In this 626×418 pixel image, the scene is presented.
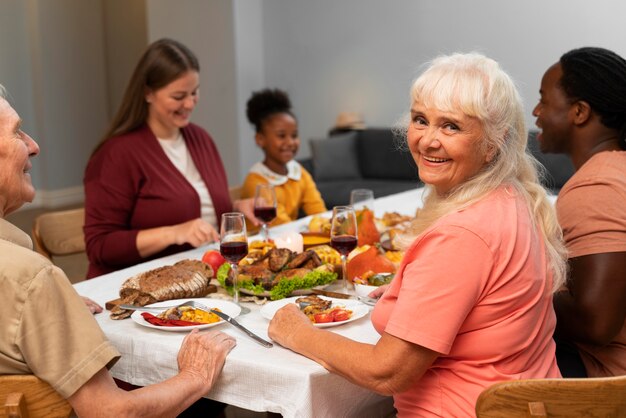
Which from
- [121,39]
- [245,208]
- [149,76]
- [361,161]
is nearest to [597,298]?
[245,208]

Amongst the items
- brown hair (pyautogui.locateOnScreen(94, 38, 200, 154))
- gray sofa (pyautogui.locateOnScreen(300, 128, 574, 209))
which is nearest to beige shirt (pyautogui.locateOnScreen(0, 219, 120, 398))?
brown hair (pyautogui.locateOnScreen(94, 38, 200, 154))

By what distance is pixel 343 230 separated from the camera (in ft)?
6.93

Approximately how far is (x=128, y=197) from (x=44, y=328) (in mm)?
1559

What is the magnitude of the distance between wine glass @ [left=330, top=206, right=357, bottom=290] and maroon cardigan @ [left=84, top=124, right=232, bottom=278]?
967 millimetres

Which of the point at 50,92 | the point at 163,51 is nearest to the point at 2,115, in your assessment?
the point at 163,51

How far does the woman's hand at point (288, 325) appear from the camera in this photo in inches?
67.5

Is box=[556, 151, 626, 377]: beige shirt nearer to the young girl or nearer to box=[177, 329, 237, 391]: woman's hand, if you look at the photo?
box=[177, 329, 237, 391]: woman's hand

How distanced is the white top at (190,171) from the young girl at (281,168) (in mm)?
620

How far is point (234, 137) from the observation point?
720 cm

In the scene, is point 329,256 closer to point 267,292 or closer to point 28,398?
point 267,292

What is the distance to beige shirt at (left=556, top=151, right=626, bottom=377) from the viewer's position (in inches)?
75.3

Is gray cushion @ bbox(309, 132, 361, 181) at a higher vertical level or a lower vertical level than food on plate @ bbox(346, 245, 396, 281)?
lower

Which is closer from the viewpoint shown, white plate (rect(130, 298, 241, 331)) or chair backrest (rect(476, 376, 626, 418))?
chair backrest (rect(476, 376, 626, 418))

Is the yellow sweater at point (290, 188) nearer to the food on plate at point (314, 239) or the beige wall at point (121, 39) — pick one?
the food on plate at point (314, 239)
